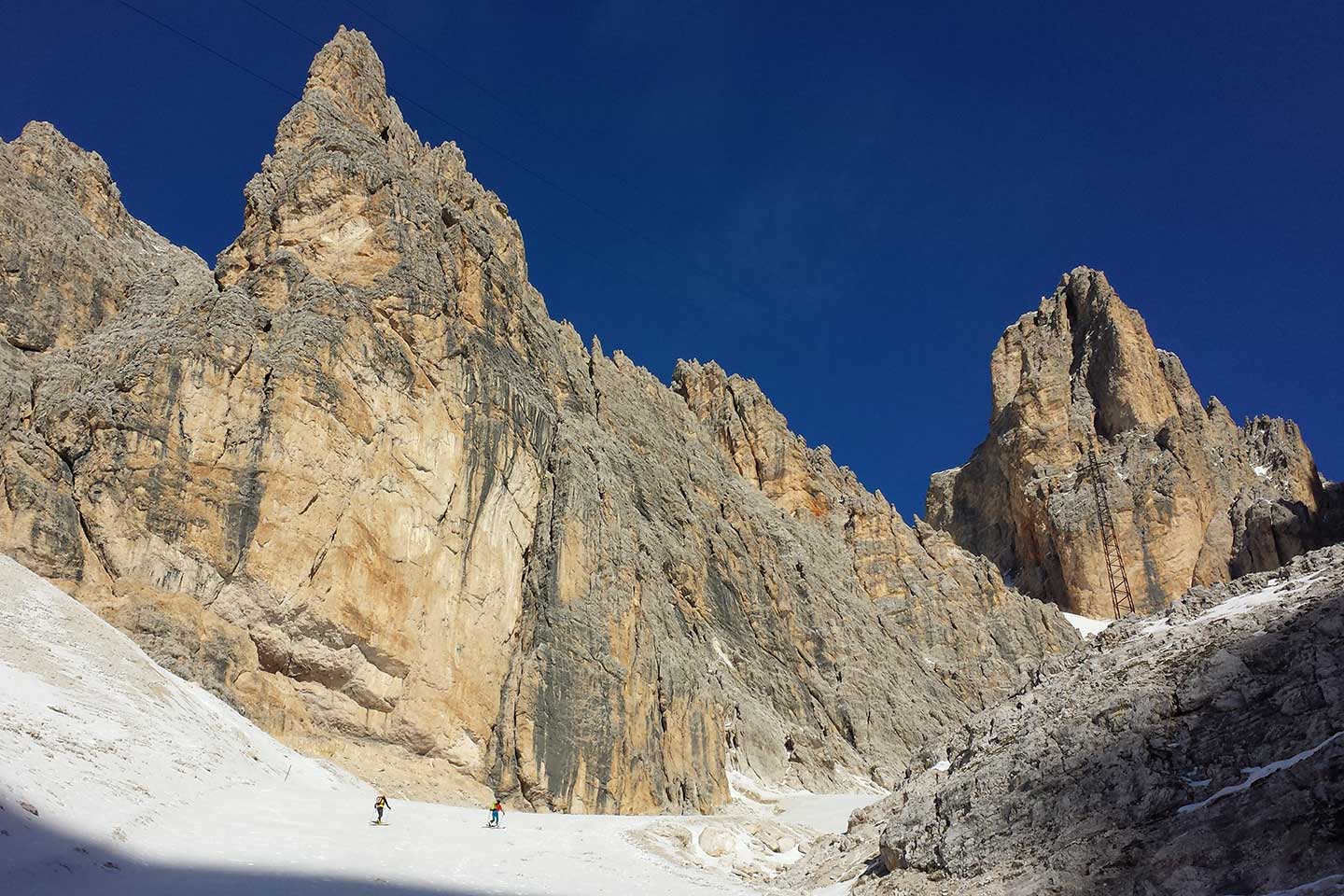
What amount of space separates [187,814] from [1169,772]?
17.5m

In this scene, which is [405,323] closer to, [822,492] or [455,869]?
[455,869]

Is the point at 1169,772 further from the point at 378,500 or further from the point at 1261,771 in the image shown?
the point at 378,500

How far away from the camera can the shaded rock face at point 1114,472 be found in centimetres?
10369

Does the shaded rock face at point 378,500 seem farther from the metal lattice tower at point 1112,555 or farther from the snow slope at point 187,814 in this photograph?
the metal lattice tower at point 1112,555

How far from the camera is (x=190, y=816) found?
18.2 meters

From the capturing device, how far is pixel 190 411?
120ft

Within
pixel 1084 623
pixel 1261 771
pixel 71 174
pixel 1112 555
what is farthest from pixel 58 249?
pixel 1112 555

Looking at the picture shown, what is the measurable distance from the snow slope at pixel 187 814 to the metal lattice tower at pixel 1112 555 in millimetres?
90142

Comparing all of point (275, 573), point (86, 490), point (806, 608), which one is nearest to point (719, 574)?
point (806, 608)

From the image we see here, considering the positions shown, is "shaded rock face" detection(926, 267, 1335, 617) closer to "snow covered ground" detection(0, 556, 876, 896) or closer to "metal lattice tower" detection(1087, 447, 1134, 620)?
"metal lattice tower" detection(1087, 447, 1134, 620)

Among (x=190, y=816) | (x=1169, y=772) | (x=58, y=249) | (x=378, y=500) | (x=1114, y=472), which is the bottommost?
(x=1169, y=772)

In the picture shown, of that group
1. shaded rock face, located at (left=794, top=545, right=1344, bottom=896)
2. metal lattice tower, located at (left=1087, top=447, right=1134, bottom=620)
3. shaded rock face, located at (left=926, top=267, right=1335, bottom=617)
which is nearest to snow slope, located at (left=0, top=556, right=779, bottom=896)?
shaded rock face, located at (left=794, top=545, right=1344, bottom=896)

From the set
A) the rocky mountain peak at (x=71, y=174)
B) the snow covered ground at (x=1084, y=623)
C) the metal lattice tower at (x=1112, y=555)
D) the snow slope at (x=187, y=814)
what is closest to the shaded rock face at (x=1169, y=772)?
the snow slope at (x=187, y=814)

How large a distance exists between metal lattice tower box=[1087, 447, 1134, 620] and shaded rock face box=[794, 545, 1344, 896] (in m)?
94.8
